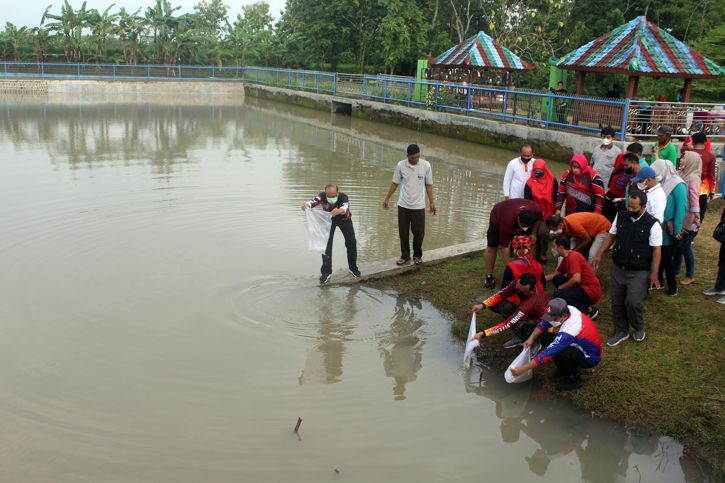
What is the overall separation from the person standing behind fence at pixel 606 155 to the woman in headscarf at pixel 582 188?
0.52m

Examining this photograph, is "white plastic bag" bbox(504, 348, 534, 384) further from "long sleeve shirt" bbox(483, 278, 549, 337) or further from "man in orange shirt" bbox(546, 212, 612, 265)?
"man in orange shirt" bbox(546, 212, 612, 265)

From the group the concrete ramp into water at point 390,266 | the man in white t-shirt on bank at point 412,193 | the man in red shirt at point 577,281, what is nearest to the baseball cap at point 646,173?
the man in red shirt at point 577,281

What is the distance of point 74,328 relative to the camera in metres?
7.28

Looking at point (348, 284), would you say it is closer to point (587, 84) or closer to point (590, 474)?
point (590, 474)

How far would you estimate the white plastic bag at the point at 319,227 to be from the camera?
8641mm

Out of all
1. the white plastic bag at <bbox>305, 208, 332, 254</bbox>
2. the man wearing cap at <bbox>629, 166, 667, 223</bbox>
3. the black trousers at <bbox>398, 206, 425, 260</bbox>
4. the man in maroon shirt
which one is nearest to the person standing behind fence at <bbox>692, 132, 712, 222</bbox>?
the man wearing cap at <bbox>629, 166, 667, 223</bbox>

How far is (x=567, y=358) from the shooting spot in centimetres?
571

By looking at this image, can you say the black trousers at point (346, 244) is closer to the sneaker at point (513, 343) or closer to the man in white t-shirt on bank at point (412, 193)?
the man in white t-shirt on bank at point (412, 193)

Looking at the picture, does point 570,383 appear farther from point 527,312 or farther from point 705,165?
point 705,165

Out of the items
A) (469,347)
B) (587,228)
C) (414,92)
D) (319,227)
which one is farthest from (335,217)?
(414,92)

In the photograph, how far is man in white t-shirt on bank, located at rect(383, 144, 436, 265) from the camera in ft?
28.3

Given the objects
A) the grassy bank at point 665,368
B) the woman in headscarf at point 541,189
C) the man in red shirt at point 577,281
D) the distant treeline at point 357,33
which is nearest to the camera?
the grassy bank at point 665,368

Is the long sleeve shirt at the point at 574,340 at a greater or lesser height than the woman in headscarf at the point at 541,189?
lesser

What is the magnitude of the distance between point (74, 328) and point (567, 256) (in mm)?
5140
